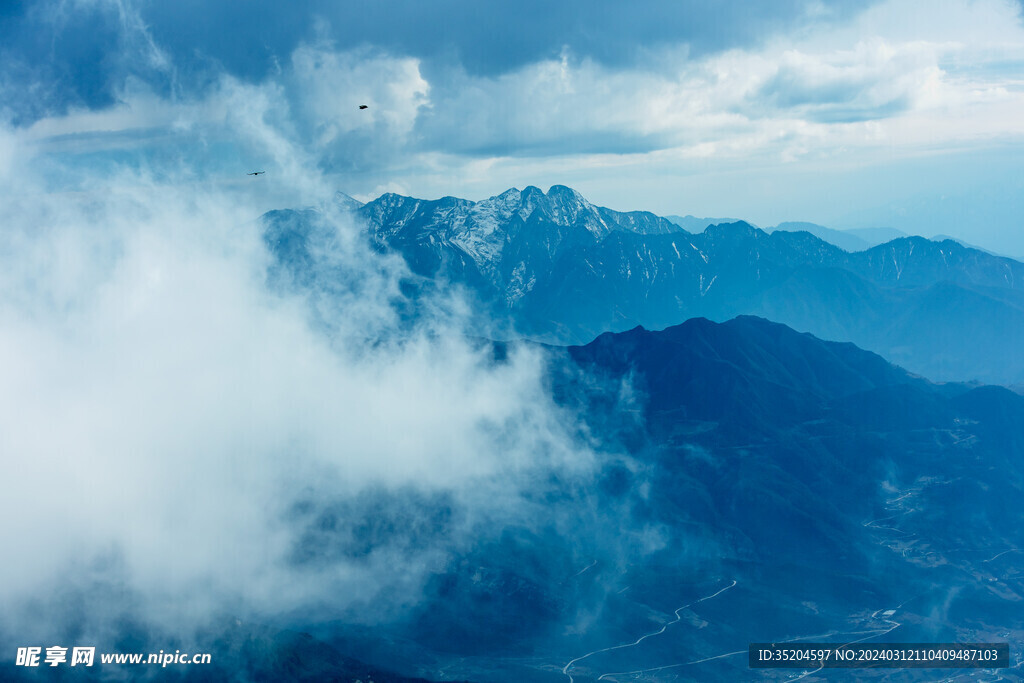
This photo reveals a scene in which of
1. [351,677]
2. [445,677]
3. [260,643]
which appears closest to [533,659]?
[445,677]

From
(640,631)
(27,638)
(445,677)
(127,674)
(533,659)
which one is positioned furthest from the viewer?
(640,631)

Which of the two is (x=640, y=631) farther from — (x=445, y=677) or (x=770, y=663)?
(x=445, y=677)

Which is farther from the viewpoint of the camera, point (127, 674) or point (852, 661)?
point (852, 661)

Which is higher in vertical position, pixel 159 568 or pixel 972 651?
pixel 159 568

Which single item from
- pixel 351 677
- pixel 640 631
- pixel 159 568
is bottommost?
pixel 351 677

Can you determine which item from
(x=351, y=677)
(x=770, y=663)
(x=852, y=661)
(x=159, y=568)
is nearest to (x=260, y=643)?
(x=351, y=677)

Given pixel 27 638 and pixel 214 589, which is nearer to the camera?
pixel 27 638

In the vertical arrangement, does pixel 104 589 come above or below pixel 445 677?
above

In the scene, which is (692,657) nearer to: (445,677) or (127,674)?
(445,677)

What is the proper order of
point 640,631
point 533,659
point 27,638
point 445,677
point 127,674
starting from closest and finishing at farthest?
1. point 127,674
2. point 27,638
3. point 445,677
4. point 533,659
5. point 640,631
